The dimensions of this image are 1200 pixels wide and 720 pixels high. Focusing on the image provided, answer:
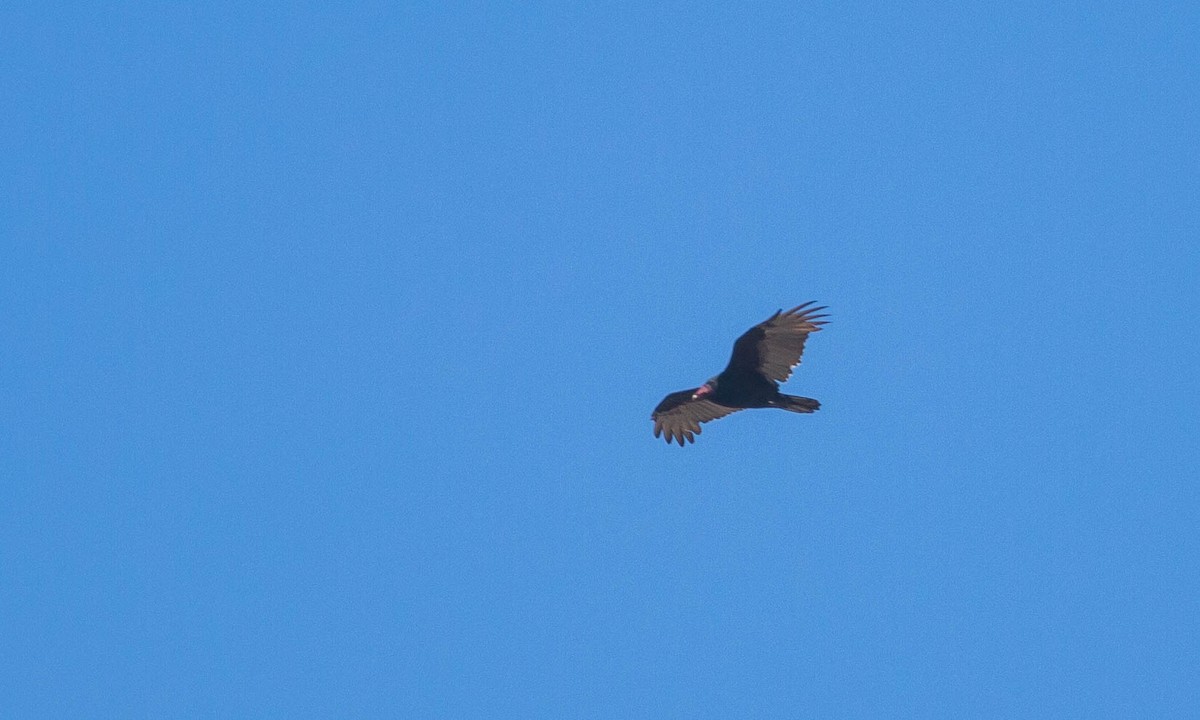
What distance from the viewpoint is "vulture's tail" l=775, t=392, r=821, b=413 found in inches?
728

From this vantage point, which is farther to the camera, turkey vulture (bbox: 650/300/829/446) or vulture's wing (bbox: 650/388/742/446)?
vulture's wing (bbox: 650/388/742/446)

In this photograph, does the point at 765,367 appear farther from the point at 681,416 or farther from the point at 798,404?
the point at 681,416

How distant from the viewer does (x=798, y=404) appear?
1856 centimetres

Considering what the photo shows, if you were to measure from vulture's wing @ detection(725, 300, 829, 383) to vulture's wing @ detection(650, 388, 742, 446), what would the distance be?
4.17 feet

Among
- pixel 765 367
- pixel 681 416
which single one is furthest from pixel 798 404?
pixel 681 416

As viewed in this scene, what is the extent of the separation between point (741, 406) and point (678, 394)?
0.90 metres

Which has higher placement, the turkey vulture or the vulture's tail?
the turkey vulture

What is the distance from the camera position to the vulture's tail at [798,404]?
1850cm

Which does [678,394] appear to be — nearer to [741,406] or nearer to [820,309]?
[741,406]

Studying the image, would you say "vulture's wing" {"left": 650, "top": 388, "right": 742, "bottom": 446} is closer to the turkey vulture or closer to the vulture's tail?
the turkey vulture

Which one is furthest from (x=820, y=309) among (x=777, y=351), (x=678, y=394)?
(x=678, y=394)

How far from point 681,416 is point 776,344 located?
2140mm

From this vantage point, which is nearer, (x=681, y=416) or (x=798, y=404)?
(x=798, y=404)

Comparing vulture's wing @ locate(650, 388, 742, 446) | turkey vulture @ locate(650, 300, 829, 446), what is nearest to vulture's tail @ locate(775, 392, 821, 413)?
turkey vulture @ locate(650, 300, 829, 446)
